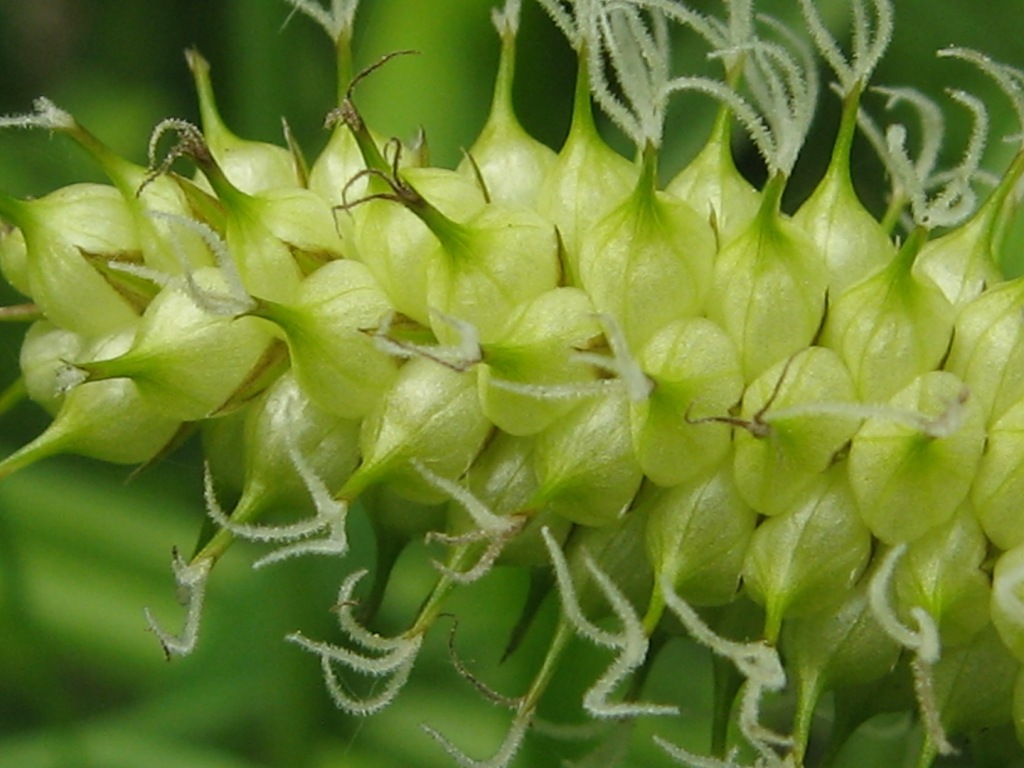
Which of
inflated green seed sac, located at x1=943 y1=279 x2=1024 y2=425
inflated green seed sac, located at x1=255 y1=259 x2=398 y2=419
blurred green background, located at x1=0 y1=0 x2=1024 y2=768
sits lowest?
blurred green background, located at x1=0 y1=0 x2=1024 y2=768

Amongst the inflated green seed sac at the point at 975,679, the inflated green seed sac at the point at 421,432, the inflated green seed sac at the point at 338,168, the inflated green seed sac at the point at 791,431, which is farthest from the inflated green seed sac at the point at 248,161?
the inflated green seed sac at the point at 975,679

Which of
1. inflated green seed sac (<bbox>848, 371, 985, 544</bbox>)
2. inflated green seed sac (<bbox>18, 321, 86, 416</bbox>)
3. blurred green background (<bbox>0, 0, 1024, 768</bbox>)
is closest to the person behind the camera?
inflated green seed sac (<bbox>848, 371, 985, 544</bbox>)

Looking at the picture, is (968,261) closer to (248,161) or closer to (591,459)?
(591,459)

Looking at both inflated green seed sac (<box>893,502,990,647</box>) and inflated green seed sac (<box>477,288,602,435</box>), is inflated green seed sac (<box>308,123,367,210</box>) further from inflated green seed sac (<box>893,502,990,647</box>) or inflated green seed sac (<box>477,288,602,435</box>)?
inflated green seed sac (<box>893,502,990,647</box>)

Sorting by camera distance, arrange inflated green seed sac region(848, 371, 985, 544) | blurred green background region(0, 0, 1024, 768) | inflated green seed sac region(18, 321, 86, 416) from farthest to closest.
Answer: blurred green background region(0, 0, 1024, 768) → inflated green seed sac region(18, 321, 86, 416) → inflated green seed sac region(848, 371, 985, 544)

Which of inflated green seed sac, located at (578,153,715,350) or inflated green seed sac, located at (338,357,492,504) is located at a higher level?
inflated green seed sac, located at (578,153,715,350)

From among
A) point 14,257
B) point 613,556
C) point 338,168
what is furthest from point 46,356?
point 613,556

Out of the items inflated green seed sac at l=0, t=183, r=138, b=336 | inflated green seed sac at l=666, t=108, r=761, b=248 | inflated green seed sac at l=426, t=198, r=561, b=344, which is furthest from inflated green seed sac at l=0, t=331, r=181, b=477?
inflated green seed sac at l=666, t=108, r=761, b=248

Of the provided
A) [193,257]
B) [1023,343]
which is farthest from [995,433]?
[193,257]

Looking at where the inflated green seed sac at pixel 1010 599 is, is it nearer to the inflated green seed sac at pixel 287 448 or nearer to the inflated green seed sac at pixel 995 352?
the inflated green seed sac at pixel 995 352
